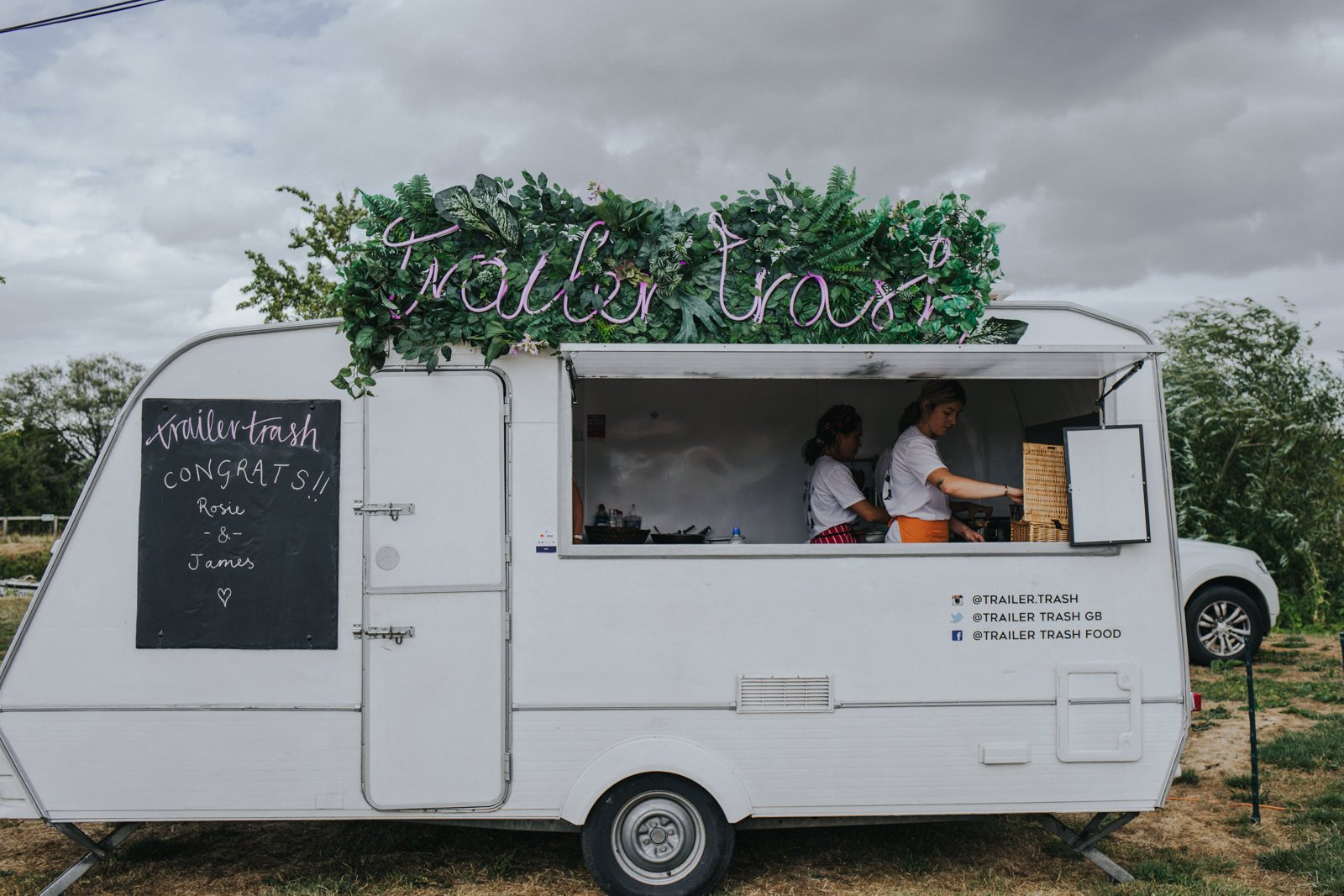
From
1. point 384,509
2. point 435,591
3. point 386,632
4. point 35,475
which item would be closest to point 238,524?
point 384,509

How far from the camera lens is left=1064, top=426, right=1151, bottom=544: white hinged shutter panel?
4.25m

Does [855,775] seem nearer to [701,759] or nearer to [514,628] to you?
[701,759]

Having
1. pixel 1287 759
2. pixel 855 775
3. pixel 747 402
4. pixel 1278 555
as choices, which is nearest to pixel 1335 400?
pixel 1278 555

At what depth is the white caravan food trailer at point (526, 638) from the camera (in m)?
4.13

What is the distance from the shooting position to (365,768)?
412 centimetres

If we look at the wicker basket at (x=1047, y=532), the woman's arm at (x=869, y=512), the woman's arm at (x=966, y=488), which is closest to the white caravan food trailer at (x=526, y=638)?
the wicker basket at (x=1047, y=532)

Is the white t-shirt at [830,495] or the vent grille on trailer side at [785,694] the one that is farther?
the white t-shirt at [830,495]

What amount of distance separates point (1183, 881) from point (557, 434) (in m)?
3.56

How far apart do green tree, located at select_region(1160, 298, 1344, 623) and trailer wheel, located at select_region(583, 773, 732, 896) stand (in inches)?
446

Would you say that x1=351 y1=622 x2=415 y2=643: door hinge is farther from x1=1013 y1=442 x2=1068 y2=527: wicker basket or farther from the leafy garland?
x1=1013 y1=442 x2=1068 y2=527: wicker basket

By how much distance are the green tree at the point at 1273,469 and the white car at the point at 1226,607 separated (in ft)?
14.8

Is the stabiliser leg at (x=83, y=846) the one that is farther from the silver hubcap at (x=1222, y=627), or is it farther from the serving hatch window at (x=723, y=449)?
the silver hubcap at (x=1222, y=627)

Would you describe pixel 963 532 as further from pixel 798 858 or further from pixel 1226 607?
pixel 1226 607

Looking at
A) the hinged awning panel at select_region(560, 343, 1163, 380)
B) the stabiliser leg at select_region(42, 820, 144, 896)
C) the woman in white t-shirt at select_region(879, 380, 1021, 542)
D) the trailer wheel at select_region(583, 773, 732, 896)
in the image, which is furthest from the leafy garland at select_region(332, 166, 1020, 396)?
the stabiliser leg at select_region(42, 820, 144, 896)
